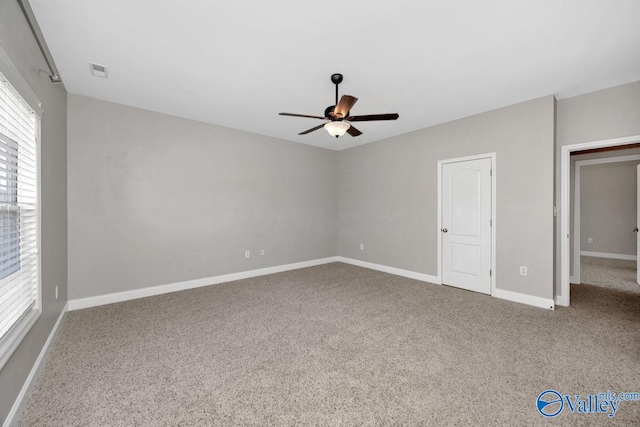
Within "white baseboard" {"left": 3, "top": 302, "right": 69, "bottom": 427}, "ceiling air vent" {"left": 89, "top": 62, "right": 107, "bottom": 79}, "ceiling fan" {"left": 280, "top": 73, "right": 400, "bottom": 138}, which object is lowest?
"white baseboard" {"left": 3, "top": 302, "right": 69, "bottom": 427}

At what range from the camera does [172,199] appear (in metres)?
4.11

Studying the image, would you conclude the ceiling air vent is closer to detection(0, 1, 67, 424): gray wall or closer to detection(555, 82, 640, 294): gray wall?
detection(0, 1, 67, 424): gray wall

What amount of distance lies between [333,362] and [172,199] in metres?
3.33

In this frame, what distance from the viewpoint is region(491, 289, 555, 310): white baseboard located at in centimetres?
339

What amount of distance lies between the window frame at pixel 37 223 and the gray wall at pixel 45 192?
85 mm

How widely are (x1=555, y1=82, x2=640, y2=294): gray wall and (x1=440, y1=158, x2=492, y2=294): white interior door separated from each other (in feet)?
2.60

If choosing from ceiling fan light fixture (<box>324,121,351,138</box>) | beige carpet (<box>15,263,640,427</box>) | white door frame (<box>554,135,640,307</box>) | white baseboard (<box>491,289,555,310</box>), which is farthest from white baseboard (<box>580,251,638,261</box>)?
ceiling fan light fixture (<box>324,121,351,138</box>)

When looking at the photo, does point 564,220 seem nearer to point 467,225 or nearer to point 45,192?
point 467,225

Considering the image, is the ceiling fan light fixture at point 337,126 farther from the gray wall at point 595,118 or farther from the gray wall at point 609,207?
the gray wall at point 609,207

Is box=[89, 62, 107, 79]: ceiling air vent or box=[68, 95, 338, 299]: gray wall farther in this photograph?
box=[68, 95, 338, 299]: gray wall

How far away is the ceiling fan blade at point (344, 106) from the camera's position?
96.9 inches

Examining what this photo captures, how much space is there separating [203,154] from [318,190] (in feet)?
8.26

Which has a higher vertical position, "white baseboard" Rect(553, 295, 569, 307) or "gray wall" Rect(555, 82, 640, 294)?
"gray wall" Rect(555, 82, 640, 294)

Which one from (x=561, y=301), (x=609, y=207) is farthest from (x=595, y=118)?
(x=609, y=207)
